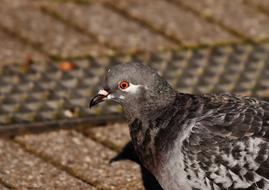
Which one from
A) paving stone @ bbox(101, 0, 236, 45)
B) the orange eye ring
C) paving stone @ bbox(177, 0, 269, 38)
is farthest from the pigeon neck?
paving stone @ bbox(177, 0, 269, 38)

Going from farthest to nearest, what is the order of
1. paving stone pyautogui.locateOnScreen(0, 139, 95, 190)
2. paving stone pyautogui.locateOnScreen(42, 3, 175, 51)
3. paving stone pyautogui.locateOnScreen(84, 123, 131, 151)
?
1. paving stone pyautogui.locateOnScreen(42, 3, 175, 51)
2. paving stone pyautogui.locateOnScreen(84, 123, 131, 151)
3. paving stone pyautogui.locateOnScreen(0, 139, 95, 190)

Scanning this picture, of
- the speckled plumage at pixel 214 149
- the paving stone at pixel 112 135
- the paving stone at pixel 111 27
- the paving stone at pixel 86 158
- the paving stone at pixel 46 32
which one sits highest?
the paving stone at pixel 111 27

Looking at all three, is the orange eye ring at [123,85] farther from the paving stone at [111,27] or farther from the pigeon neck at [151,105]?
the paving stone at [111,27]

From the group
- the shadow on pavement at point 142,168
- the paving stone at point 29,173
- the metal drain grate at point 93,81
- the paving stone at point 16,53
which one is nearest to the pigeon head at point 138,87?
the shadow on pavement at point 142,168

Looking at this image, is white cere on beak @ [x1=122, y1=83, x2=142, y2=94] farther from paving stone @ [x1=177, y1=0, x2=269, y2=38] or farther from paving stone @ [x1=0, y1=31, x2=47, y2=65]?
paving stone @ [x1=177, y1=0, x2=269, y2=38]

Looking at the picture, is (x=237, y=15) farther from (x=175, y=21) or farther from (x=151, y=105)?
(x=151, y=105)

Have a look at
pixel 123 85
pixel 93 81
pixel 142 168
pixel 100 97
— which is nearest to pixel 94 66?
pixel 93 81
